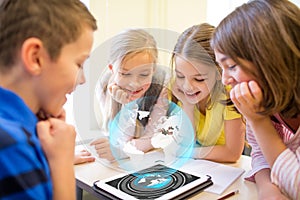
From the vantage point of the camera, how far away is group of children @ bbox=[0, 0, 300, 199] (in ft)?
1.79

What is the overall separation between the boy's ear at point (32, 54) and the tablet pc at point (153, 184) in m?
0.40

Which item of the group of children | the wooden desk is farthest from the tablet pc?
the group of children

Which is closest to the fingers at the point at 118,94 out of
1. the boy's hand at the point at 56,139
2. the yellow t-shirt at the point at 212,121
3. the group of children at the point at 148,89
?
the group of children at the point at 148,89

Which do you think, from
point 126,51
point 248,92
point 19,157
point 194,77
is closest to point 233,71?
point 248,92

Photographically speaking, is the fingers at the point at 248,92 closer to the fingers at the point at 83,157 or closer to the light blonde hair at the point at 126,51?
the light blonde hair at the point at 126,51

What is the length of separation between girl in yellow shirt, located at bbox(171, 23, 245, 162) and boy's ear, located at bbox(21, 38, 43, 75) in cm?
52

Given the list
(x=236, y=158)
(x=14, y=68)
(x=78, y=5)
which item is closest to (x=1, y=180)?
(x=14, y=68)

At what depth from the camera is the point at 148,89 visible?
Result: 104 cm

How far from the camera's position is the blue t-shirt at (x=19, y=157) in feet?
1.57

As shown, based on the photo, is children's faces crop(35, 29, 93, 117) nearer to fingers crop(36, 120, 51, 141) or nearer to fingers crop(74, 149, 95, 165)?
fingers crop(36, 120, 51, 141)

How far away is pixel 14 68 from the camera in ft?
1.84

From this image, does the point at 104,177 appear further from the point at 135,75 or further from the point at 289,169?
the point at 289,169

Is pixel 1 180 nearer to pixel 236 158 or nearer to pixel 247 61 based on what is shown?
pixel 247 61

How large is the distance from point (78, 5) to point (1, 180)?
1.06 feet
